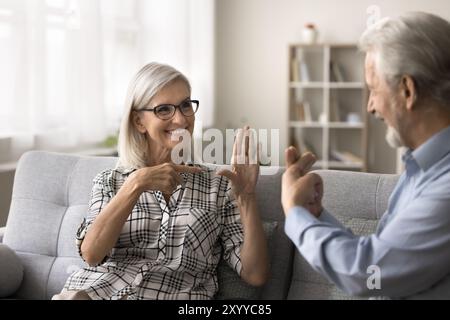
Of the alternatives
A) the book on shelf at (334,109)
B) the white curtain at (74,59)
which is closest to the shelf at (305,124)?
the book on shelf at (334,109)

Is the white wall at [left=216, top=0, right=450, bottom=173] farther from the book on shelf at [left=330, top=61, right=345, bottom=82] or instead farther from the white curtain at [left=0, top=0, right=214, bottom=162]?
the white curtain at [left=0, top=0, right=214, bottom=162]

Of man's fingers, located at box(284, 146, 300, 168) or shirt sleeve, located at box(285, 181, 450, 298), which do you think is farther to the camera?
man's fingers, located at box(284, 146, 300, 168)

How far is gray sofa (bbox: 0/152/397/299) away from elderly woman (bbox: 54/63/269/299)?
0.35 ft

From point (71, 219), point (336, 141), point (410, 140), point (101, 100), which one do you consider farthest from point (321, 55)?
point (410, 140)

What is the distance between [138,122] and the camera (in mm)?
2047

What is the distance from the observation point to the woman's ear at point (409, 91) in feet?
4.15

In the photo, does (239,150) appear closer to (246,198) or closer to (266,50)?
(246,198)

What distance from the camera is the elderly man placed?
4.02 ft

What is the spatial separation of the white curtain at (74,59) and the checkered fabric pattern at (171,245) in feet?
6.66

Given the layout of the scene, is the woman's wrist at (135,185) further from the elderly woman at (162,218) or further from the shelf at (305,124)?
the shelf at (305,124)

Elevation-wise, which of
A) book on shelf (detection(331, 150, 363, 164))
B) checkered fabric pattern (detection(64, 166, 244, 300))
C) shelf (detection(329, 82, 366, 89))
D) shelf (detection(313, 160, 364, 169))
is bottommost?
shelf (detection(313, 160, 364, 169))

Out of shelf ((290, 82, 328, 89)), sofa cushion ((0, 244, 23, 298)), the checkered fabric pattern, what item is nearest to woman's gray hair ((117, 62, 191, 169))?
the checkered fabric pattern
